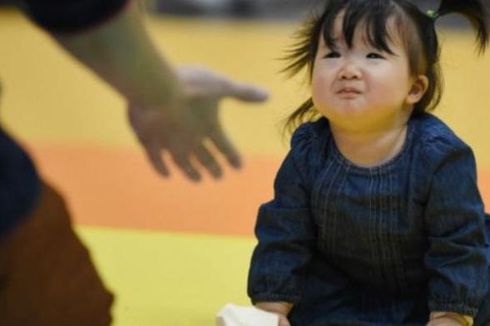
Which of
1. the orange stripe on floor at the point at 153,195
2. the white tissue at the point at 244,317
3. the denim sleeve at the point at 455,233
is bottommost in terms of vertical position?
the orange stripe on floor at the point at 153,195

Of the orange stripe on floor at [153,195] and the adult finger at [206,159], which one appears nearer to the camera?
the adult finger at [206,159]

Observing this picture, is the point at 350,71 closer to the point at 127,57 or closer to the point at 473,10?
the point at 473,10

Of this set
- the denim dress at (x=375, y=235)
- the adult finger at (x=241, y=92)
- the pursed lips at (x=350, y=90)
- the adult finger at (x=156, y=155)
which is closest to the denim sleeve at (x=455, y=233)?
the denim dress at (x=375, y=235)

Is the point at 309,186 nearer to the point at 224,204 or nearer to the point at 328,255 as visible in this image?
the point at 328,255

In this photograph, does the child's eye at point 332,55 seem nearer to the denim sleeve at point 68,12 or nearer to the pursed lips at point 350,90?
the pursed lips at point 350,90

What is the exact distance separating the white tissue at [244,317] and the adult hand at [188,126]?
0.89 feet

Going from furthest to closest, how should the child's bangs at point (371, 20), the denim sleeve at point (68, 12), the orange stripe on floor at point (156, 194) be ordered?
1. the orange stripe on floor at point (156, 194)
2. the child's bangs at point (371, 20)
3. the denim sleeve at point (68, 12)

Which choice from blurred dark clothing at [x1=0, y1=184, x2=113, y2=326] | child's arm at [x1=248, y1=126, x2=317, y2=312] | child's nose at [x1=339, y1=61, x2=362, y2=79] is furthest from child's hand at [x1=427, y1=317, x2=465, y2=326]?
blurred dark clothing at [x1=0, y1=184, x2=113, y2=326]

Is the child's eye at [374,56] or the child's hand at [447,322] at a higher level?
the child's eye at [374,56]

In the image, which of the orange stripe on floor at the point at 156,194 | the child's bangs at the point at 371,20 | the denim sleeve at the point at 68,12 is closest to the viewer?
the denim sleeve at the point at 68,12

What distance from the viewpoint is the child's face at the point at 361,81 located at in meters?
1.01

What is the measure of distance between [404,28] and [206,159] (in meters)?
0.32

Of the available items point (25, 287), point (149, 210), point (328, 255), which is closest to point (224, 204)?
point (149, 210)

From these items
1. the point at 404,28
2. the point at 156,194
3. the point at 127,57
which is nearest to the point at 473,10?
the point at 404,28
